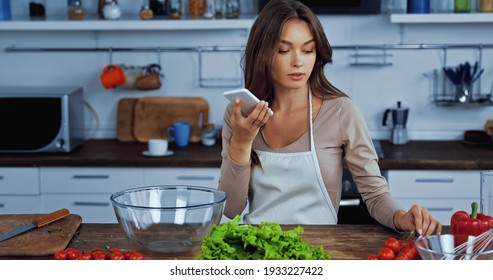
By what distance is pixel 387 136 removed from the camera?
4488 millimetres

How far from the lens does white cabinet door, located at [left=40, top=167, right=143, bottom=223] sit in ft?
13.2

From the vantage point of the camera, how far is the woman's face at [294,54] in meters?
2.51

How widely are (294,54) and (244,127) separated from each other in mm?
317

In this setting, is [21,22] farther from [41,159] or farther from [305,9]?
[305,9]

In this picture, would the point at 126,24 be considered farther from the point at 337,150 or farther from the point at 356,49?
the point at 337,150

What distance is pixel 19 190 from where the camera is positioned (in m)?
4.05

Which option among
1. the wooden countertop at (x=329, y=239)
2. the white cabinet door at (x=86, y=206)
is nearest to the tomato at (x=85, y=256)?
the wooden countertop at (x=329, y=239)

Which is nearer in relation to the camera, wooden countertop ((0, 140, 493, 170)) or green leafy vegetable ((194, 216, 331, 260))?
green leafy vegetable ((194, 216, 331, 260))

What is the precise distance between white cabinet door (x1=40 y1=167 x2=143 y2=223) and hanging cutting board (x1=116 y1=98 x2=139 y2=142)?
0.50 meters

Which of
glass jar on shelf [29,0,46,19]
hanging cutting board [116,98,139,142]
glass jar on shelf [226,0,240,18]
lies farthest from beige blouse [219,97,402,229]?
glass jar on shelf [29,0,46,19]

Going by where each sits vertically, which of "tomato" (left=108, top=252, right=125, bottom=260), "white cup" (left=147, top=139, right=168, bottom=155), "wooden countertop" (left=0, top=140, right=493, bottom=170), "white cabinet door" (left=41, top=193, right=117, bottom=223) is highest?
"tomato" (left=108, top=252, right=125, bottom=260)

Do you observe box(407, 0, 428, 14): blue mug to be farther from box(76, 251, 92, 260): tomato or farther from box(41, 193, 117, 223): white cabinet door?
box(76, 251, 92, 260): tomato

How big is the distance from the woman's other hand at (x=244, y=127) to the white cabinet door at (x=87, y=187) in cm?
155
